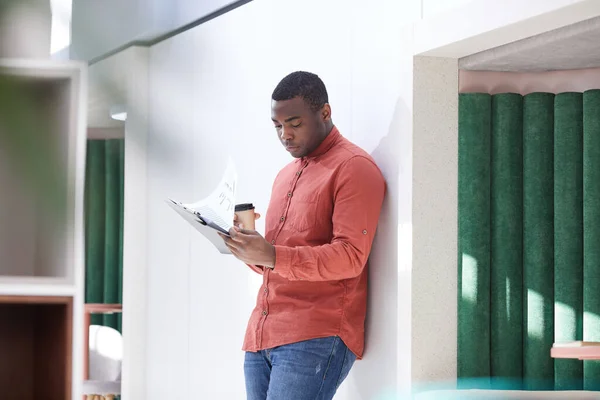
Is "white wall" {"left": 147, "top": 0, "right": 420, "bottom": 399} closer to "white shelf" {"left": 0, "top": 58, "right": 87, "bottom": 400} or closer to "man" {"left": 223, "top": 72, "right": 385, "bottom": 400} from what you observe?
"man" {"left": 223, "top": 72, "right": 385, "bottom": 400}

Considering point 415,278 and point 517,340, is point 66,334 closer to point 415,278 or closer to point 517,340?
point 415,278

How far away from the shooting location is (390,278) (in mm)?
3072

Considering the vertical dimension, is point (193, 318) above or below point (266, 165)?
below

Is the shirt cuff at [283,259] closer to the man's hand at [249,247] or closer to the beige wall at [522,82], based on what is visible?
the man's hand at [249,247]

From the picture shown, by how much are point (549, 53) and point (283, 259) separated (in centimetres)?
130

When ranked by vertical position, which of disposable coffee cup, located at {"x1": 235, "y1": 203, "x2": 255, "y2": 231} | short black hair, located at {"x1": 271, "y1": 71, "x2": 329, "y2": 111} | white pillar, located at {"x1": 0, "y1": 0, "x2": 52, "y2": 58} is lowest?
disposable coffee cup, located at {"x1": 235, "y1": 203, "x2": 255, "y2": 231}

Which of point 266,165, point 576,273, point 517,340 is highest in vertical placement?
point 266,165

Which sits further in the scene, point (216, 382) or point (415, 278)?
point (216, 382)

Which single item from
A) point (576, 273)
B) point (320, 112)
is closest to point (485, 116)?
point (576, 273)

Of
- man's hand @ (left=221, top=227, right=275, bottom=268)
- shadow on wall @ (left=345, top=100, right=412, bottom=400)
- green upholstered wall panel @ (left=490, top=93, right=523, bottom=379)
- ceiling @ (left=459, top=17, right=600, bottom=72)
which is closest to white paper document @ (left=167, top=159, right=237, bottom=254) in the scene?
man's hand @ (left=221, top=227, right=275, bottom=268)

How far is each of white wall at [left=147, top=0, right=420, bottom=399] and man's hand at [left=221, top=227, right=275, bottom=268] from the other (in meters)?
0.27

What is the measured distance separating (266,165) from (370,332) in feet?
3.41

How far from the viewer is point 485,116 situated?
12.0ft

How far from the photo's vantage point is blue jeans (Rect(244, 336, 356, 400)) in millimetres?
2816
